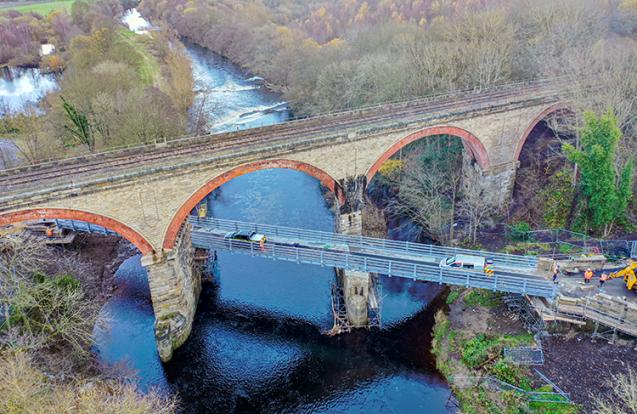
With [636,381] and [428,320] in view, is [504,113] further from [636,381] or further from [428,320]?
[636,381]

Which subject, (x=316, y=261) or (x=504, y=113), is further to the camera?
(x=504, y=113)

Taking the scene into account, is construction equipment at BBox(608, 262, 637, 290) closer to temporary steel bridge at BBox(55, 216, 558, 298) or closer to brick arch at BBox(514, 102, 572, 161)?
temporary steel bridge at BBox(55, 216, 558, 298)

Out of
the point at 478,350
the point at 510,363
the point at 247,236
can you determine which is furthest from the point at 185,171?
the point at 510,363

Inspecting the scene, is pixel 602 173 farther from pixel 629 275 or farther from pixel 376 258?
pixel 376 258

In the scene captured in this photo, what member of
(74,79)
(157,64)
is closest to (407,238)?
(74,79)

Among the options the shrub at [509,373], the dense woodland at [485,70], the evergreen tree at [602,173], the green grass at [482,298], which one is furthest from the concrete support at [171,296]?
the evergreen tree at [602,173]

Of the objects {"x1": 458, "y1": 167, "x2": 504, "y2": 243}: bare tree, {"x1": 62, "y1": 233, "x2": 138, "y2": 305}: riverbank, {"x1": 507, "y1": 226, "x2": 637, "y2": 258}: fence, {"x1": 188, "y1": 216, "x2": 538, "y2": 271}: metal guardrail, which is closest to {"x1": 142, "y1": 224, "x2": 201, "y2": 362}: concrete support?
{"x1": 188, "y1": 216, "x2": 538, "y2": 271}: metal guardrail
